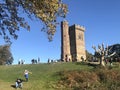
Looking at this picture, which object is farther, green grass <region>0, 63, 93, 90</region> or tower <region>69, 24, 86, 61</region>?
tower <region>69, 24, 86, 61</region>

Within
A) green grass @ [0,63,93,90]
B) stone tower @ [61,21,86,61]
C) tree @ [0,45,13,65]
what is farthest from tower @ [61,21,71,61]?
green grass @ [0,63,93,90]

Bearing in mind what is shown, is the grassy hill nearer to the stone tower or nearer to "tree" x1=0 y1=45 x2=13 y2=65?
the stone tower

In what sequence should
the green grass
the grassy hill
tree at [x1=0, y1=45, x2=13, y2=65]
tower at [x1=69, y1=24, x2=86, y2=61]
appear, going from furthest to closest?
tree at [x1=0, y1=45, x2=13, y2=65] < tower at [x1=69, y1=24, x2=86, y2=61] < the green grass < the grassy hill

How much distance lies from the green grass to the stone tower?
49.5 metres

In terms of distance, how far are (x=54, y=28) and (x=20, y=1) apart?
128 inches

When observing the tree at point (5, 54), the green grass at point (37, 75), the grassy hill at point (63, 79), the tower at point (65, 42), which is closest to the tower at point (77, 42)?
the tower at point (65, 42)

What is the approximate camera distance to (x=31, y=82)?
50.2 meters

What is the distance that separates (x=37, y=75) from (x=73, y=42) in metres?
69.3

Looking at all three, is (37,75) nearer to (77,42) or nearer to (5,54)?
(77,42)

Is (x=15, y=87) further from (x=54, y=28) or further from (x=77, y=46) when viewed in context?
(x=77, y=46)

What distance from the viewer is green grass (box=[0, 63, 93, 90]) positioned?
48375 millimetres

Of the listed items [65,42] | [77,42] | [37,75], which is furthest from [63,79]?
[77,42]

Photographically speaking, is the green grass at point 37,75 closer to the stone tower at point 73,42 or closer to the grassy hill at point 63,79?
the grassy hill at point 63,79

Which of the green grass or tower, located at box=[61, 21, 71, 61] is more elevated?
tower, located at box=[61, 21, 71, 61]
